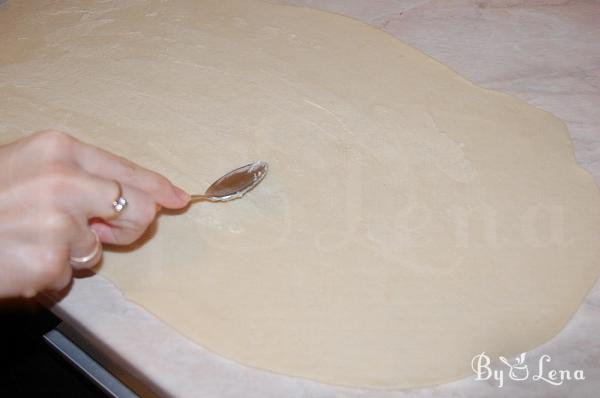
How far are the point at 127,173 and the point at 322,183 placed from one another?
0.33 m

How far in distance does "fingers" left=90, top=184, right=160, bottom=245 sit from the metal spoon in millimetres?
137

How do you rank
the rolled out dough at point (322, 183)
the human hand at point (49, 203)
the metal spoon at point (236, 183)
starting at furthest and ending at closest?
the metal spoon at point (236, 183) → the rolled out dough at point (322, 183) → the human hand at point (49, 203)

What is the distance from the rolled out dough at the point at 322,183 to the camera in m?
0.86

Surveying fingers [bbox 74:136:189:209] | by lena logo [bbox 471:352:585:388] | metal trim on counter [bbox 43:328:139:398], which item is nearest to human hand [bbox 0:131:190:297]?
fingers [bbox 74:136:189:209]

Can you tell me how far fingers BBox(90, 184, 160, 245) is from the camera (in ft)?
2.72

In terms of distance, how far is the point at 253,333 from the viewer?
2.80 feet

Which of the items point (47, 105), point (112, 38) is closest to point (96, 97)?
point (47, 105)

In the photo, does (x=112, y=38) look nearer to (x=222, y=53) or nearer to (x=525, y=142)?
(x=222, y=53)

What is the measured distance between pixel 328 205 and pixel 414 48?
475 millimetres

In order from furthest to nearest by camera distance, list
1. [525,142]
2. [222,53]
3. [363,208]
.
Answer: [222,53]
[525,142]
[363,208]

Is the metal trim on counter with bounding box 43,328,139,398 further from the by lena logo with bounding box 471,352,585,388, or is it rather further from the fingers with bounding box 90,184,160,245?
the by lena logo with bounding box 471,352,585,388

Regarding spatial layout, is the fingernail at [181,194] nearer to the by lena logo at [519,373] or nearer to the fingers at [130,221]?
the fingers at [130,221]

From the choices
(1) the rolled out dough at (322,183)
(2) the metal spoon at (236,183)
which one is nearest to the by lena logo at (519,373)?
(1) the rolled out dough at (322,183)

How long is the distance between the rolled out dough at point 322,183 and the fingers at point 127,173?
89 mm
